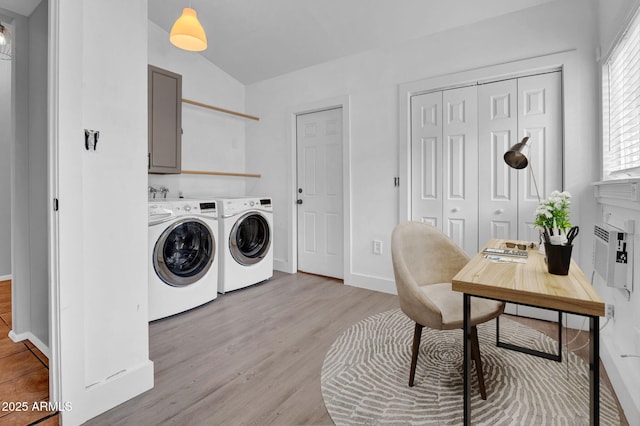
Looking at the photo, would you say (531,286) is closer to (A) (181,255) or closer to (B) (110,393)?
(B) (110,393)

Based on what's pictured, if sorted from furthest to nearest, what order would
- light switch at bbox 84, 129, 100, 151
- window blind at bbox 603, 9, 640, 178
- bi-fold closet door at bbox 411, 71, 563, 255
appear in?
1. bi-fold closet door at bbox 411, 71, 563, 255
2. window blind at bbox 603, 9, 640, 178
3. light switch at bbox 84, 129, 100, 151

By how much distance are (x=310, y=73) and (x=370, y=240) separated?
7.05ft

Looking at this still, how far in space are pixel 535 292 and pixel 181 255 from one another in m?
2.67

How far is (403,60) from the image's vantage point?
3.16 metres

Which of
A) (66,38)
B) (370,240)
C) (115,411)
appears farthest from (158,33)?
(115,411)

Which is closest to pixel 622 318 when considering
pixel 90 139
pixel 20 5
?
pixel 90 139

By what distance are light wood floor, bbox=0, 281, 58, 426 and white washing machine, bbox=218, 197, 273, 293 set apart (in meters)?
1.52

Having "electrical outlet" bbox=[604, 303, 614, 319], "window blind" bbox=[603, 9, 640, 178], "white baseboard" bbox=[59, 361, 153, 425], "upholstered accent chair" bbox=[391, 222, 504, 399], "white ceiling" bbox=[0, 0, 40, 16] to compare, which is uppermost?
"white ceiling" bbox=[0, 0, 40, 16]

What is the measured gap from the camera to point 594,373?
1.04 metres

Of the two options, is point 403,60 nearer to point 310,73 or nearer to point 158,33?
point 310,73

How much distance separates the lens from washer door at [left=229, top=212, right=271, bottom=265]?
3318 mm

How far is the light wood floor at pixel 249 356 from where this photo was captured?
1521 mm

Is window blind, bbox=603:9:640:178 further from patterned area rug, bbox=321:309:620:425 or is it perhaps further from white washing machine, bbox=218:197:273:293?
white washing machine, bbox=218:197:273:293

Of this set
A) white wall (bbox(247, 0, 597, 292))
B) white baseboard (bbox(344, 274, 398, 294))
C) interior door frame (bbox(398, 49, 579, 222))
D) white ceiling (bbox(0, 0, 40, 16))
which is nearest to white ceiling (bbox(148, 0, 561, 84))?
white wall (bbox(247, 0, 597, 292))
